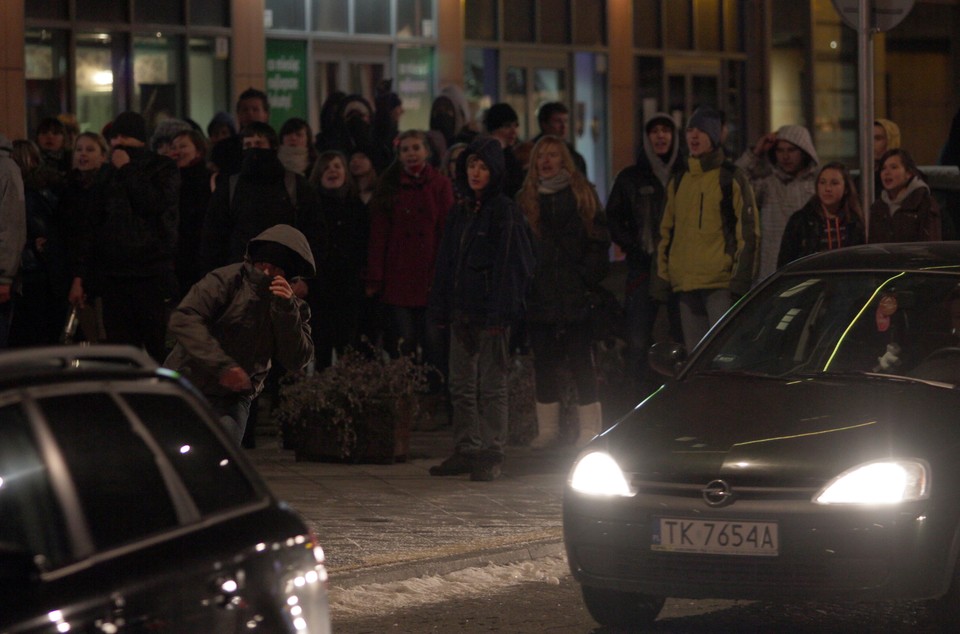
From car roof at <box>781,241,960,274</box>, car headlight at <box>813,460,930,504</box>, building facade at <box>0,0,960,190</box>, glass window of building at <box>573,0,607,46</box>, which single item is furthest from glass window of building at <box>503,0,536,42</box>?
car headlight at <box>813,460,930,504</box>

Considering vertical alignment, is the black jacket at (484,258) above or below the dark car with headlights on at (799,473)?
above

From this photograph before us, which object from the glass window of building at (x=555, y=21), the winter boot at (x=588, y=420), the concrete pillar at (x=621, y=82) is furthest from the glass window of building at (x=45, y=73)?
the winter boot at (x=588, y=420)

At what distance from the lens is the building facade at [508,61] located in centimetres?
2238

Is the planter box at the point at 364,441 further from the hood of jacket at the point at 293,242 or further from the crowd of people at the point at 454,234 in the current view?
the hood of jacket at the point at 293,242

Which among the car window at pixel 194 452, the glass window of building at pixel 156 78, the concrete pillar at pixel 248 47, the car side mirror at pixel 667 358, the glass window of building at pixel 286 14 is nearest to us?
the car window at pixel 194 452

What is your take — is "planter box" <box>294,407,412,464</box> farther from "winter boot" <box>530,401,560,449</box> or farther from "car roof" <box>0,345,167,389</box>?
"car roof" <box>0,345,167,389</box>

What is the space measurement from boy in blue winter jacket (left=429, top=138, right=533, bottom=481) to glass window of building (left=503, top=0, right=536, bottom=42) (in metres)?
15.7

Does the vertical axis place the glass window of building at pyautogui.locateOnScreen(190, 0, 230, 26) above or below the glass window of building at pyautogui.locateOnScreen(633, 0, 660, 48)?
below

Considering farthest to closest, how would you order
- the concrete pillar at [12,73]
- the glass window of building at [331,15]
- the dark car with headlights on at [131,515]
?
1. the glass window of building at [331,15]
2. the concrete pillar at [12,73]
3. the dark car with headlights on at [131,515]

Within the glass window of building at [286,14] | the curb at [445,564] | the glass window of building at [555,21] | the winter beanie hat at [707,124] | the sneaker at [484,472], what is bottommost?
the curb at [445,564]

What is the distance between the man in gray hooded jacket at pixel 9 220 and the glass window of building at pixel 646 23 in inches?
688

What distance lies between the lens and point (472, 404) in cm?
1171

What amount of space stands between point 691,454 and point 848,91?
89.3 ft

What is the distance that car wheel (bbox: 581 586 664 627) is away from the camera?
25.1 feet
